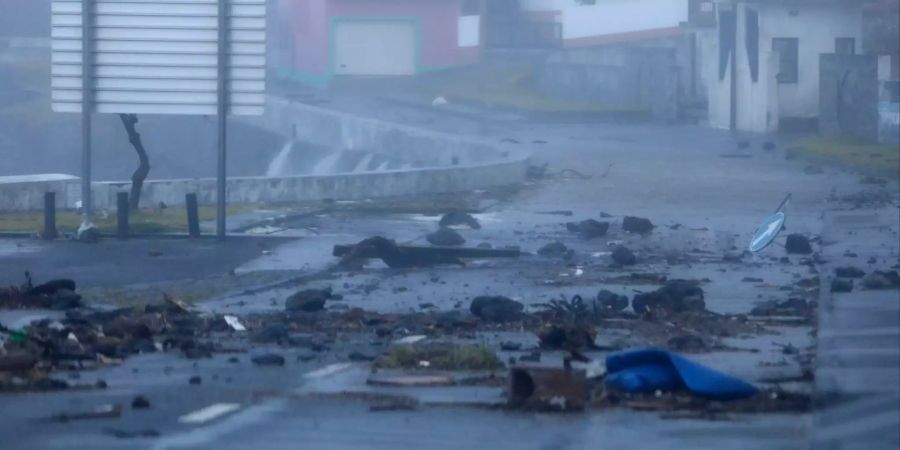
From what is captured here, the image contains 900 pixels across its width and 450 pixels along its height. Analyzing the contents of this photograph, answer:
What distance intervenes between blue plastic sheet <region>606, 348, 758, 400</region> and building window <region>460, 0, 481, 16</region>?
2079 inches

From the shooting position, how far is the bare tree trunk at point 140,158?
22156 millimetres

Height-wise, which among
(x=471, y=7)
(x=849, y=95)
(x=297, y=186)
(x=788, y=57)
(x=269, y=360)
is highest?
(x=471, y=7)

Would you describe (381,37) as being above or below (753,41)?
above

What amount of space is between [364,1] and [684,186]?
110 feet

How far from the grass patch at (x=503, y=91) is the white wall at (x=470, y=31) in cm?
210

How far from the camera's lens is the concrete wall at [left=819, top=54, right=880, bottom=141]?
34062 mm

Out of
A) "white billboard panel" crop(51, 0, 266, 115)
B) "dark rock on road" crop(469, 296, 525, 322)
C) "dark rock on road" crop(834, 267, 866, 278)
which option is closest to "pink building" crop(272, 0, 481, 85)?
"white billboard panel" crop(51, 0, 266, 115)

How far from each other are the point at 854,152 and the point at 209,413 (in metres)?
23.5

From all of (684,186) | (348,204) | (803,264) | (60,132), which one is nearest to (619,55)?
(60,132)

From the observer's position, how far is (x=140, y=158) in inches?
893

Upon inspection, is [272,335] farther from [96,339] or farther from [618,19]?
[618,19]

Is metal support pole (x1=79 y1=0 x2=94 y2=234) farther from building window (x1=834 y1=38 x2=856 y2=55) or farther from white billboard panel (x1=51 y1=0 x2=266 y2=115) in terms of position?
building window (x1=834 y1=38 x2=856 y2=55)

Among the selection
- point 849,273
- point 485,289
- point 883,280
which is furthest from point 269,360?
point 849,273

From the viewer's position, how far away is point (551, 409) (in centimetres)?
918
